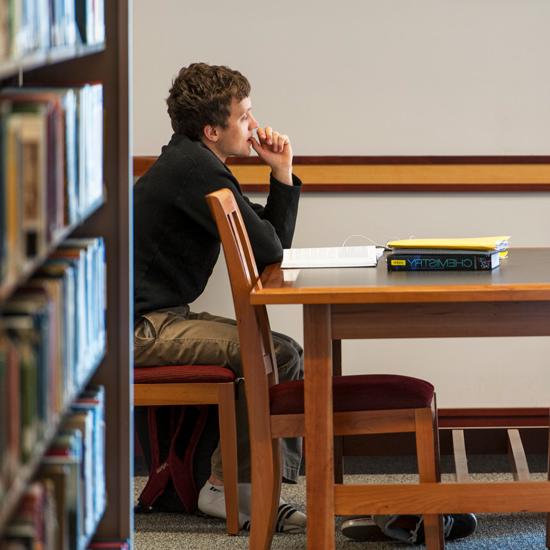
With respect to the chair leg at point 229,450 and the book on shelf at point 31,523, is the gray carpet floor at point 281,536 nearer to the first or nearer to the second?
the chair leg at point 229,450

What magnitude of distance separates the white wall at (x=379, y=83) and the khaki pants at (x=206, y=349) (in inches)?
25.0

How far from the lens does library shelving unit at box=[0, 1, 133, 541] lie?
66.6 inches

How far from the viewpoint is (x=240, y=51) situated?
338cm

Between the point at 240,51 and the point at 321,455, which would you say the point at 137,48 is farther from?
the point at 321,455

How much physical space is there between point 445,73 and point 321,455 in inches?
64.5

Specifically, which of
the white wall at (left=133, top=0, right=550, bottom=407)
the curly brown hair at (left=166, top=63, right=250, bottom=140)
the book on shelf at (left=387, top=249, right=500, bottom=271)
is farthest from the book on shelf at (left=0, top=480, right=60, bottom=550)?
the white wall at (left=133, top=0, right=550, bottom=407)

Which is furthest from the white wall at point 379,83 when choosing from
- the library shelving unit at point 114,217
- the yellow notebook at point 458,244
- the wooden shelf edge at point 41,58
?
the wooden shelf edge at point 41,58

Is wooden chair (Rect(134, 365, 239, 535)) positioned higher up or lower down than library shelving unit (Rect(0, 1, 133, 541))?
lower down

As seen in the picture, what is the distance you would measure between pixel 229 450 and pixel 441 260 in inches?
29.8

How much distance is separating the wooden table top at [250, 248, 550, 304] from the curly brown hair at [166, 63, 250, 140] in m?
0.73

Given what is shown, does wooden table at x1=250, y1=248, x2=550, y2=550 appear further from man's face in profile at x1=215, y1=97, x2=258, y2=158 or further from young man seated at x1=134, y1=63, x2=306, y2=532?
man's face in profile at x1=215, y1=97, x2=258, y2=158

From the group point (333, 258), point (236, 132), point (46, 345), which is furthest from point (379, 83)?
point (46, 345)

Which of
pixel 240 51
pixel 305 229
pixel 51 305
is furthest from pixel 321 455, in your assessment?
pixel 240 51

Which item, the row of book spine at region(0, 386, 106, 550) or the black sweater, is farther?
the black sweater
